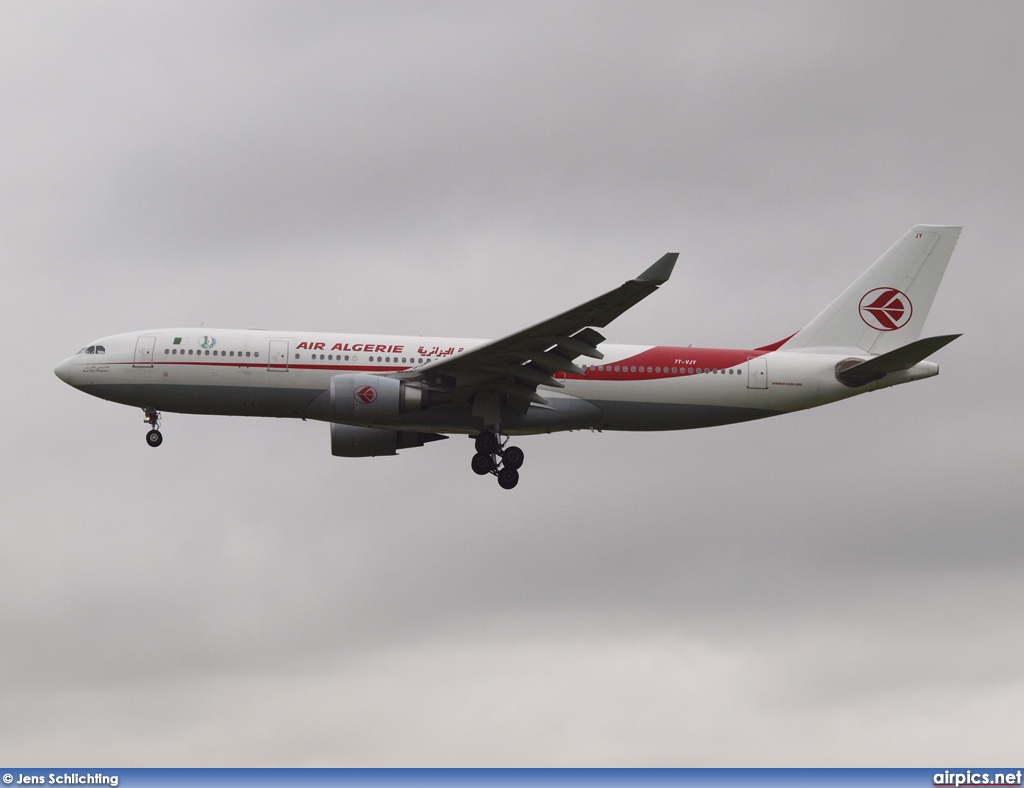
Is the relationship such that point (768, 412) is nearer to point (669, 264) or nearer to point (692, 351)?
point (692, 351)

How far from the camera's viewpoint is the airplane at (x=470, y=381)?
4106 cm

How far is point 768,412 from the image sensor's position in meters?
44.2

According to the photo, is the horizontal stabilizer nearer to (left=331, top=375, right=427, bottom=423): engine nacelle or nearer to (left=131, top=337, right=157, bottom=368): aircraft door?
(left=331, top=375, right=427, bottom=423): engine nacelle

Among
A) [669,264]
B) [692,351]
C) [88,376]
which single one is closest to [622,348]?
[692,351]

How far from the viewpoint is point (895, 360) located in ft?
139

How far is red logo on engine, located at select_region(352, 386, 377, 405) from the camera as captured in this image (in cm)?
4041

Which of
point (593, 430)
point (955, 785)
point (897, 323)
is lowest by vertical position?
point (955, 785)

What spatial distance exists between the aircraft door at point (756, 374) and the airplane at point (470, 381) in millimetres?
32

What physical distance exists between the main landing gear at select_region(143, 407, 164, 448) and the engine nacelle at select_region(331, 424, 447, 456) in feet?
18.2

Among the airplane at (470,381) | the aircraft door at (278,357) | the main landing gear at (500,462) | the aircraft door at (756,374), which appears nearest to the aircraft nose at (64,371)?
the airplane at (470,381)

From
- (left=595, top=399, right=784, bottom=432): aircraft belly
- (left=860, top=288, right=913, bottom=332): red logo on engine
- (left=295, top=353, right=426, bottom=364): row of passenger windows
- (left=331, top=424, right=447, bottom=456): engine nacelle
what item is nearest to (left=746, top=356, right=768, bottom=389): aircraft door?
(left=595, top=399, right=784, bottom=432): aircraft belly

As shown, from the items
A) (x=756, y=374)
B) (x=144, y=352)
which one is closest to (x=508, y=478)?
(x=756, y=374)

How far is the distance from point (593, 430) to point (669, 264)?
9463mm

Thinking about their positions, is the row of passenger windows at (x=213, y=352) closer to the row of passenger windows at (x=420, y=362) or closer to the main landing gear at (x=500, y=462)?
the row of passenger windows at (x=420, y=362)
